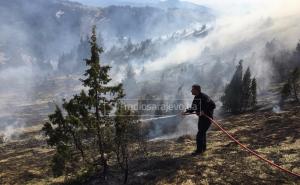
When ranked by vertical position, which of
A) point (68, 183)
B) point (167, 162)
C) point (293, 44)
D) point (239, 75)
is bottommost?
point (68, 183)

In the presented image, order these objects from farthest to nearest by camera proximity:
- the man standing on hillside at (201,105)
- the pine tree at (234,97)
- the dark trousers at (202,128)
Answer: the pine tree at (234,97), the dark trousers at (202,128), the man standing on hillside at (201,105)

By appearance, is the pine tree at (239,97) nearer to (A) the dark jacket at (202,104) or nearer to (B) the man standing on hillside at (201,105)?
(B) the man standing on hillside at (201,105)

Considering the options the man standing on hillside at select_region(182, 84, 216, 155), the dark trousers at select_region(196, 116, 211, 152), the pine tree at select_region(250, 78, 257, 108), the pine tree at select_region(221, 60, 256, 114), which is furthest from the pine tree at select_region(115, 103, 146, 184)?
the pine tree at select_region(221, 60, 256, 114)

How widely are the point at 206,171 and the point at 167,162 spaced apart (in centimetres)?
305

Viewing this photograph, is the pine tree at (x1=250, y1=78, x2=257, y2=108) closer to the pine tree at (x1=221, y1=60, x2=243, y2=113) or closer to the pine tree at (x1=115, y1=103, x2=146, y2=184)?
the pine tree at (x1=221, y1=60, x2=243, y2=113)

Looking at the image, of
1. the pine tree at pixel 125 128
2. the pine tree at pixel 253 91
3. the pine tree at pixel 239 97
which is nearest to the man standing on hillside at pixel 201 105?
the pine tree at pixel 125 128

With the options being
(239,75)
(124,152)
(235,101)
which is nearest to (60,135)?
(124,152)

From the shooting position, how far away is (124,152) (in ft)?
69.2

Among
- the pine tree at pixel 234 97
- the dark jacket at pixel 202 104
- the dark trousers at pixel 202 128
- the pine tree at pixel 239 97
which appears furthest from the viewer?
the pine tree at pixel 234 97

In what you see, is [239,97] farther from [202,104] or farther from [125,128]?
[125,128]

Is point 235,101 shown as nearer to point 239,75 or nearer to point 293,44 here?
point 239,75

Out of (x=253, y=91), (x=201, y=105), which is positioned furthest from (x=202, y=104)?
(x=253, y=91)

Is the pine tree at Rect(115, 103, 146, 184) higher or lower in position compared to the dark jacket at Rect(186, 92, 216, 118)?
lower

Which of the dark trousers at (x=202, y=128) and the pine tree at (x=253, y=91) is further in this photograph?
the pine tree at (x=253, y=91)
